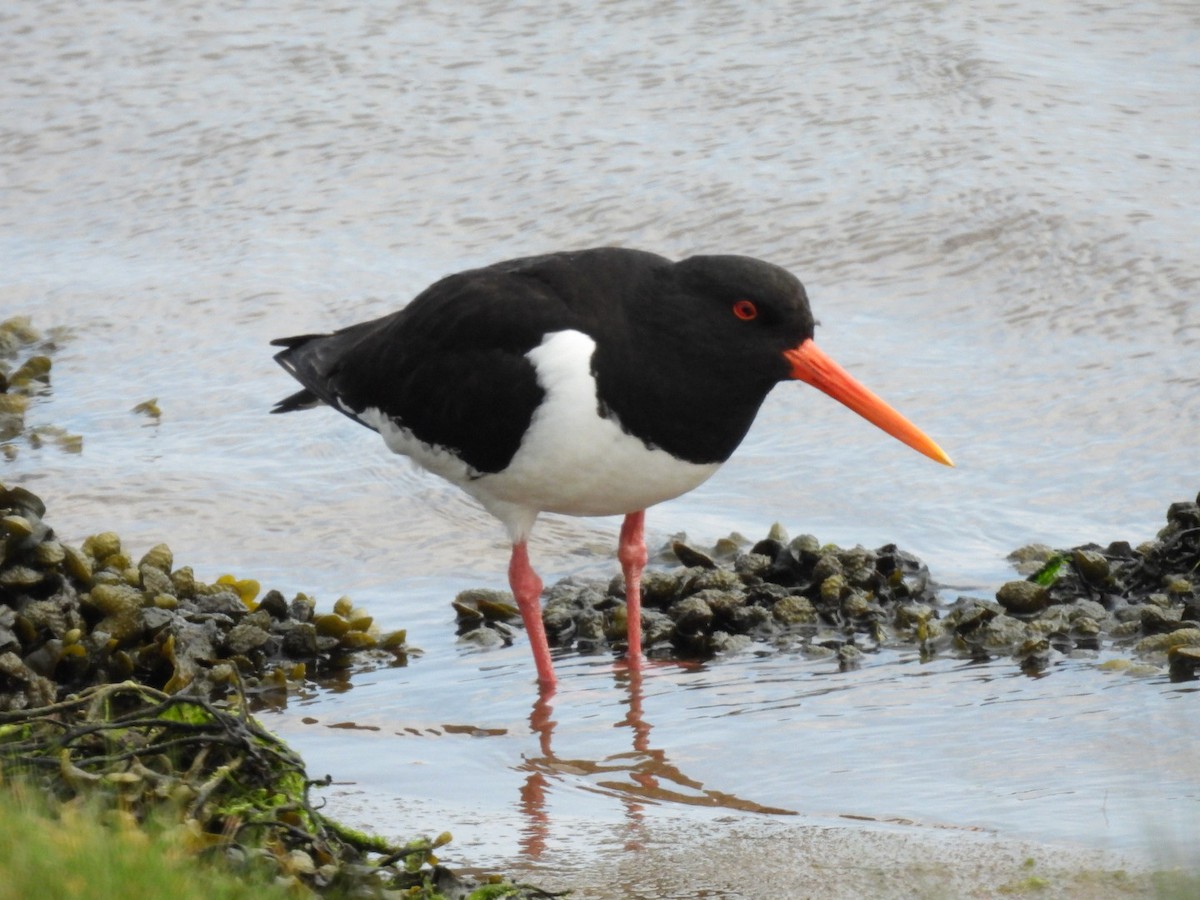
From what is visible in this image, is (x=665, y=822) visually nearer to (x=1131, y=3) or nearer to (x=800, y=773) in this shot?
(x=800, y=773)

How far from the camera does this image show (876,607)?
18.0 feet

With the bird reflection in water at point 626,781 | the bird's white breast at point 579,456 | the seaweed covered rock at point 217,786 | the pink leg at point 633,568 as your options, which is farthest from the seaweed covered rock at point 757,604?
the seaweed covered rock at point 217,786

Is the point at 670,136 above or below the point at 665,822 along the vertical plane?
above

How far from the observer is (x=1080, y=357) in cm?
782

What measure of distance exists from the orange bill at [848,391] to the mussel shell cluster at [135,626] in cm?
159

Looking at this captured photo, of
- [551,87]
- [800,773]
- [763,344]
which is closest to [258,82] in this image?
[551,87]

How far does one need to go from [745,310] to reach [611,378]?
45 centimetres

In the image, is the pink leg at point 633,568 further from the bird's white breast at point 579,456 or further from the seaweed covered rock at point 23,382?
the seaweed covered rock at point 23,382

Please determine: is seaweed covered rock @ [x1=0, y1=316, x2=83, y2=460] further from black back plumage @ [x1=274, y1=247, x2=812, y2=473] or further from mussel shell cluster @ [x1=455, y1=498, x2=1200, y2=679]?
black back plumage @ [x1=274, y1=247, x2=812, y2=473]

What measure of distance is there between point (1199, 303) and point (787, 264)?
213 cm

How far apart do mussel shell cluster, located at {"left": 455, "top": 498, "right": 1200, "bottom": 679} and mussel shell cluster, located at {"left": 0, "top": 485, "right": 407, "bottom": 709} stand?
61 cm

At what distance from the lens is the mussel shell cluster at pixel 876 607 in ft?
16.9

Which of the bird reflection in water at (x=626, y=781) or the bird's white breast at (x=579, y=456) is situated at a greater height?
the bird's white breast at (x=579, y=456)

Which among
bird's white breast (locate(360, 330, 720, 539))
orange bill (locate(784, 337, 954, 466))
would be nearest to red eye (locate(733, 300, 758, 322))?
orange bill (locate(784, 337, 954, 466))
